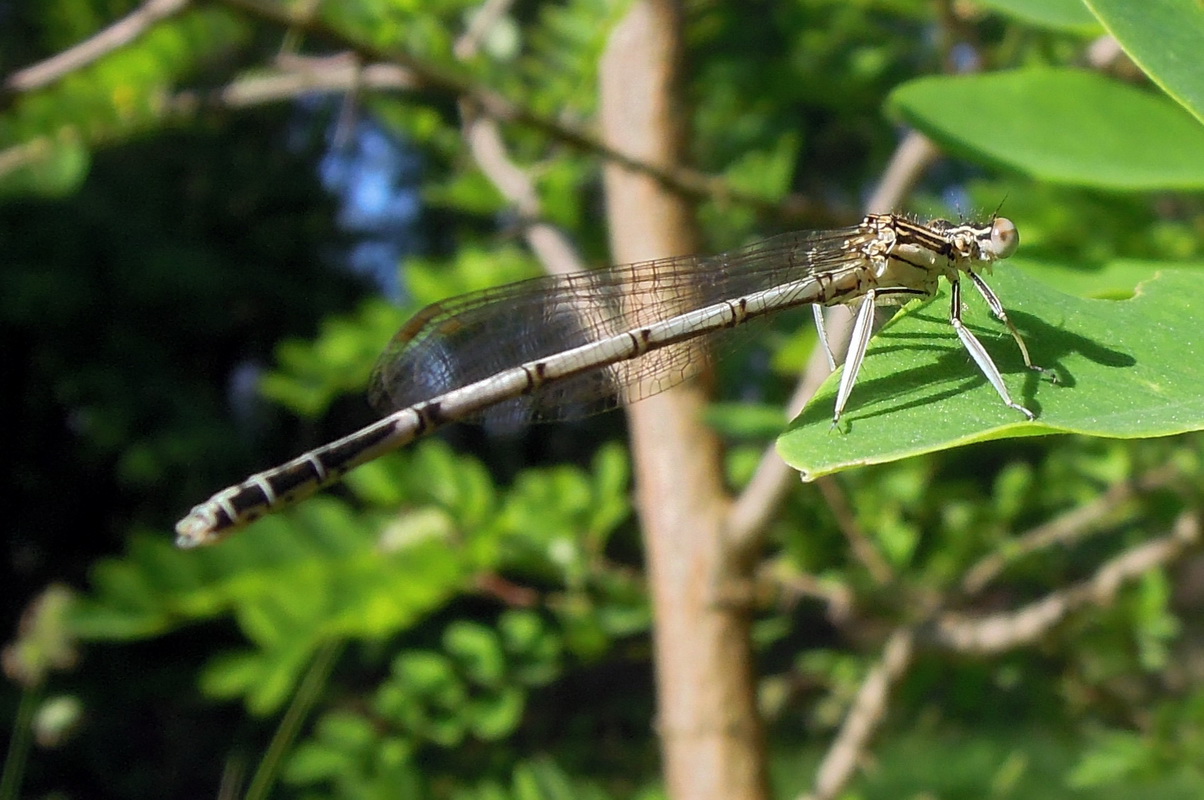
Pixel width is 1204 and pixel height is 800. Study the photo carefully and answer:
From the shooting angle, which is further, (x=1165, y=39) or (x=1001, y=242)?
(x=1001, y=242)

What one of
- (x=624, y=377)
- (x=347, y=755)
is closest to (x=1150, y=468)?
(x=624, y=377)

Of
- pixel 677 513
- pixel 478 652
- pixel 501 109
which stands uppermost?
pixel 501 109

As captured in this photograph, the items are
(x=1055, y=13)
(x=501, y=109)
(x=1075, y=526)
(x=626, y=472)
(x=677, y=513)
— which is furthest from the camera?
(x=626, y=472)

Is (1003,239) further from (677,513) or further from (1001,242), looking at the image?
(677,513)

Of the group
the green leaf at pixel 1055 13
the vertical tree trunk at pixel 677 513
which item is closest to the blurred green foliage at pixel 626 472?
the green leaf at pixel 1055 13

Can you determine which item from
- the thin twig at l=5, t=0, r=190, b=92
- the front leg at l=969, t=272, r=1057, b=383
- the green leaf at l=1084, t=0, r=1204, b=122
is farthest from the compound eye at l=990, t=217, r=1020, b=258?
the thin twig at l=5, t=0, r=190, b=92

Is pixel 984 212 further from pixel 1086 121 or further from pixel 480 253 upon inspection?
pixel 480 253

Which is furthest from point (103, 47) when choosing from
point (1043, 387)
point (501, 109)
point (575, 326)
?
point (1043, 387)
